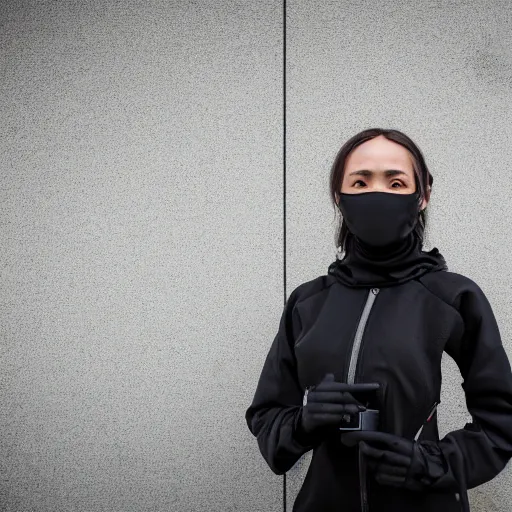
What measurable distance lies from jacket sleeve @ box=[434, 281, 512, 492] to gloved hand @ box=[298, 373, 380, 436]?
204mm

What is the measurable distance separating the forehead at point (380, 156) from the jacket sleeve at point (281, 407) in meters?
0.35

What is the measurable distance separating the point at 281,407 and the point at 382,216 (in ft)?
1.60

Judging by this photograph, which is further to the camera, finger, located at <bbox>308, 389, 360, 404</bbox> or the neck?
the neck

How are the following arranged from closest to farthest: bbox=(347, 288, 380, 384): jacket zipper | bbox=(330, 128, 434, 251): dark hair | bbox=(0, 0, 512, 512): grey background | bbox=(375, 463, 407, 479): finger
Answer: bbox=(375, 463, 407, 479): finger
bbox=(347, 288, 380, 384): jacket zipper
bbox=(330, 128, 434, 251): dark hair
bbox=(0, 0, 512, 512): grey background

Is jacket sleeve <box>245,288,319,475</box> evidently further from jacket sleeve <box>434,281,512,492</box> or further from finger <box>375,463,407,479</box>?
jacket sleeve <box>434,281,512,492</box>

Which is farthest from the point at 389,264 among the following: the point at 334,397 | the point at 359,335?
the point at 334,397

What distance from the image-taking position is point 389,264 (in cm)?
→ 124

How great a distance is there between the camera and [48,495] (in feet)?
6.51

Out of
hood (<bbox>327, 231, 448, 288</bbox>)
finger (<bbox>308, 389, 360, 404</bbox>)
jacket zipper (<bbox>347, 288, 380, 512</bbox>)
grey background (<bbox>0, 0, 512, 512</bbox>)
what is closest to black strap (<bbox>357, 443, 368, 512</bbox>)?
jacket zipper (<bbox>347, 288, 380, 512</bbox>)

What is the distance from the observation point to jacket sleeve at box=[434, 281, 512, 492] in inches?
43.4

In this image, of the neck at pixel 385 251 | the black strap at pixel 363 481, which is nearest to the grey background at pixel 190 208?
the neck at pixel 385 251

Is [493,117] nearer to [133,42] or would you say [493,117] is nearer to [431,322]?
[431,322]

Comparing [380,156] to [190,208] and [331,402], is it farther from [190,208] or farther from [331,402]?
[190,208]

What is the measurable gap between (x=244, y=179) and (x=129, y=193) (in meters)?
0.40
